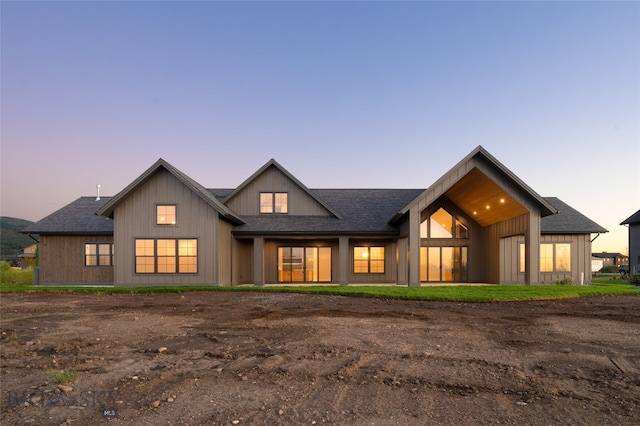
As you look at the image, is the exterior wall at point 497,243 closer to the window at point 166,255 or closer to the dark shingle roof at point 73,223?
the window at point 166,255

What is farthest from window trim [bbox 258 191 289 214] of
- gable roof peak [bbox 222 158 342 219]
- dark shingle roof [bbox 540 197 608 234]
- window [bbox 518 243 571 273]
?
window [bbox 518 243 571 273]

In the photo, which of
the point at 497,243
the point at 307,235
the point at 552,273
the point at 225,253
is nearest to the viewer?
the point at 225,253

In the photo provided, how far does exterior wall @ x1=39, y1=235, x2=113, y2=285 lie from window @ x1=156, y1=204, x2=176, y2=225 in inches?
184

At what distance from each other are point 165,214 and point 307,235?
25.3 feet

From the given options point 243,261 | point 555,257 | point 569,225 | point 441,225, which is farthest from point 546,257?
point 243,261

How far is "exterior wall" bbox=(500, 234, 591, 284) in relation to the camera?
72.3ft

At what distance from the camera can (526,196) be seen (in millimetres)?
19062

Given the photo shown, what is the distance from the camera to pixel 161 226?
19859 millimetres

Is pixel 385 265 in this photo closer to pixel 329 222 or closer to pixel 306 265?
pixel 329 222

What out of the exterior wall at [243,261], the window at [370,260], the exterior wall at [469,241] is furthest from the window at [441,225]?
the exterior wall at [243,261]

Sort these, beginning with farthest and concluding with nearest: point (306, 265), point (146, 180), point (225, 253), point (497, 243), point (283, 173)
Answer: point (306, 265), point (283, 173), point (497, 243), point (225, 253), point (146, 180)

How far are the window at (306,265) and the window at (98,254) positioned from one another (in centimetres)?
993

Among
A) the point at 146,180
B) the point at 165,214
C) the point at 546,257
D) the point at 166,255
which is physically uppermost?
the point at 146,180

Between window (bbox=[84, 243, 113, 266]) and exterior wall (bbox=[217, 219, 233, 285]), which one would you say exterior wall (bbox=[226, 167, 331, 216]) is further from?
window (bbox=[84, 243, 113, 266])
